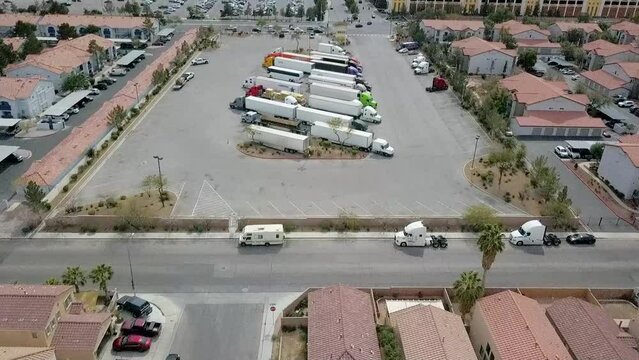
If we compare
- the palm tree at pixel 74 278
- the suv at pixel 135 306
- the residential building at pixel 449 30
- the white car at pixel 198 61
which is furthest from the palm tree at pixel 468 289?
the residential building at pixel 449 30

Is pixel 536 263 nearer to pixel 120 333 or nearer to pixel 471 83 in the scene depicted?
pixel 120 333

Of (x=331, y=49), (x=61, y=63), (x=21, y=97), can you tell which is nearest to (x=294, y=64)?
(x=331, y=49)

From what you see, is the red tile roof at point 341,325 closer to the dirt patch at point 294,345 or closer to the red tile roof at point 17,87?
the dirt patch at point 294,345

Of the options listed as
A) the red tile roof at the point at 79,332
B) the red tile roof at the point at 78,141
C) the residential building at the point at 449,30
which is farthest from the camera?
the residential building at the point at 449,30

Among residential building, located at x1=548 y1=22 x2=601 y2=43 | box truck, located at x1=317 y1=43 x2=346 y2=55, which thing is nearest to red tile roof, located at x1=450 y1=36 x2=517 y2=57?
box truck, located at x1=317 y1=43 x2=346 y2=55

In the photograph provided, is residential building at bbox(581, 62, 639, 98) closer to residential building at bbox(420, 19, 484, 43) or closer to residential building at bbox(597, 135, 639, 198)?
residential building at bbox(597, 135, 639, 198)

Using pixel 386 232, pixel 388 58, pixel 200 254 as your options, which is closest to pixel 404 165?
pixel 386 232
